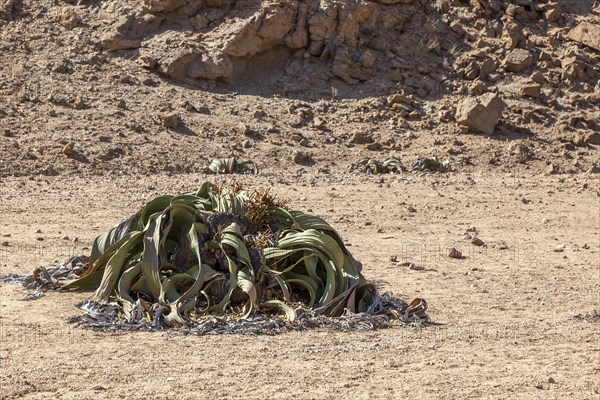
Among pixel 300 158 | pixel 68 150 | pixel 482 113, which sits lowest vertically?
pixel 68 150

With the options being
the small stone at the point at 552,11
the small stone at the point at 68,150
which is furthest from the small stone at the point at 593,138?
the small stone at the point at 68,150

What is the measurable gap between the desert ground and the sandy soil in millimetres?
21

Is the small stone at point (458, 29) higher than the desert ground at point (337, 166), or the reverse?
the small stone at point (458, 29)

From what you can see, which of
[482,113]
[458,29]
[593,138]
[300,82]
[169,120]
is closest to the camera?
[169,120]

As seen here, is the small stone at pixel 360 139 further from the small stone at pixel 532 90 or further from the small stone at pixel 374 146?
the small stone at pixel 532 90

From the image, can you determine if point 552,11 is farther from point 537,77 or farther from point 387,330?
point 387,330

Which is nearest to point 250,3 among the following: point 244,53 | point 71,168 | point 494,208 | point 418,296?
point 244,53

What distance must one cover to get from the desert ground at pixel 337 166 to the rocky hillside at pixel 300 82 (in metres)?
0.04

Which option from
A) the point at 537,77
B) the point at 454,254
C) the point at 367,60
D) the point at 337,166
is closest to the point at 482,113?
the point at 537,77

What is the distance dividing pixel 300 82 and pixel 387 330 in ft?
36.6

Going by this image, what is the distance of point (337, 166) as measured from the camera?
15016mm

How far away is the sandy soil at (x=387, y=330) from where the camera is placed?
524cm

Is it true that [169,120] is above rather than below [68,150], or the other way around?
above

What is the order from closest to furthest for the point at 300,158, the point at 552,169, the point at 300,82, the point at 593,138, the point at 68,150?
the point at 68,150
the point at 300,158
the point at 552,169
the point at 593,138
the point at 300,82
